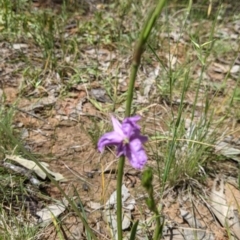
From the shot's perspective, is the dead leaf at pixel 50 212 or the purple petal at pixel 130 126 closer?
the purple petal at pixel 130 126

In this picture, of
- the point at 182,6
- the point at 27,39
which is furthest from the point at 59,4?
the point at 182,6

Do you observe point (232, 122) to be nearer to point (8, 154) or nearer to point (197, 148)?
point (197, 148)

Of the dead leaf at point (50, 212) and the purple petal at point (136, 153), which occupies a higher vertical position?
the purple petal at point (136, 153)

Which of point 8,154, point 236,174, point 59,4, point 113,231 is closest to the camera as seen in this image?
point 113,231

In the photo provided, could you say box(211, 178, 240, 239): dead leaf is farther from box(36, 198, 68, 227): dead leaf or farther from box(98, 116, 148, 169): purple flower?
box(98, 116, 148, 169): purple flower

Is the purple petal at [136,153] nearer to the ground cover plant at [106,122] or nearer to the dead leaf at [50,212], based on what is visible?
the ground cover plant at [106,122]

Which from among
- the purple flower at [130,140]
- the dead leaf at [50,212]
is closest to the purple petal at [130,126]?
the purple flower at [130,140]

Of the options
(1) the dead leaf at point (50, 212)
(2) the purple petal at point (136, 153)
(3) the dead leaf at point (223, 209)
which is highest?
(2) the purple petal at point (136, 153)
